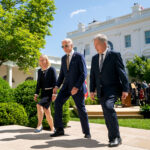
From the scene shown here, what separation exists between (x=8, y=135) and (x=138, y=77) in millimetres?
25688

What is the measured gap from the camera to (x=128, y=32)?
3192cm

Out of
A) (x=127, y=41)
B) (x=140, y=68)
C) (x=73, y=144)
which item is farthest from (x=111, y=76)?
(x=127, y=41)

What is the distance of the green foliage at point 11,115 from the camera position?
5586 millimetres

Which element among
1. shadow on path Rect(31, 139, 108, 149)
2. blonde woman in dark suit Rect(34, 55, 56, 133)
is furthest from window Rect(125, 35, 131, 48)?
shadow on path Rect(31, 139, 108, 149)

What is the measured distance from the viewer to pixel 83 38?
37094 mm

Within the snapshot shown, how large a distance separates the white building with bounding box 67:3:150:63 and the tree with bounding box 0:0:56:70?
54.3 ft

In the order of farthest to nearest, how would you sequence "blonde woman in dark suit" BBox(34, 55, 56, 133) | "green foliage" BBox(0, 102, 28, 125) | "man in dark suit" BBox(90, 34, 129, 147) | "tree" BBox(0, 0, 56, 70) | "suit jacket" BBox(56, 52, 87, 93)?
"tree" BBox(0, 0, 56, 70) < "green foliage" BBox(0, 102, 28, 125) < "blonde woman in dark suit" BBox(34, 55, 56, 133) < "suit jacket" BBox(56, 52, 87, 93) < "man in dark suit" BBox(90, 34, 129, 147)

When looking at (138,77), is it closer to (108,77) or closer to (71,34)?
(71,34)

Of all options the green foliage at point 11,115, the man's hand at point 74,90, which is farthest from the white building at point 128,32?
the man's hand at point 74,90

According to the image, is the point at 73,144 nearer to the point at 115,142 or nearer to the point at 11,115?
the point at 115,142

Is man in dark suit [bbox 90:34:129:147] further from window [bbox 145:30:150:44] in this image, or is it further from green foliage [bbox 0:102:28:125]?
window [bbox 145:30:150:44]

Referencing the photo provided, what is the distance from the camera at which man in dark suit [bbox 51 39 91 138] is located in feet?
12.5

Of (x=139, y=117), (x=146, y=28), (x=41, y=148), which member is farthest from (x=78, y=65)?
(x=146, y=28)

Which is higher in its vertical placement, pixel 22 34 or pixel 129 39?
pixel 129 39
